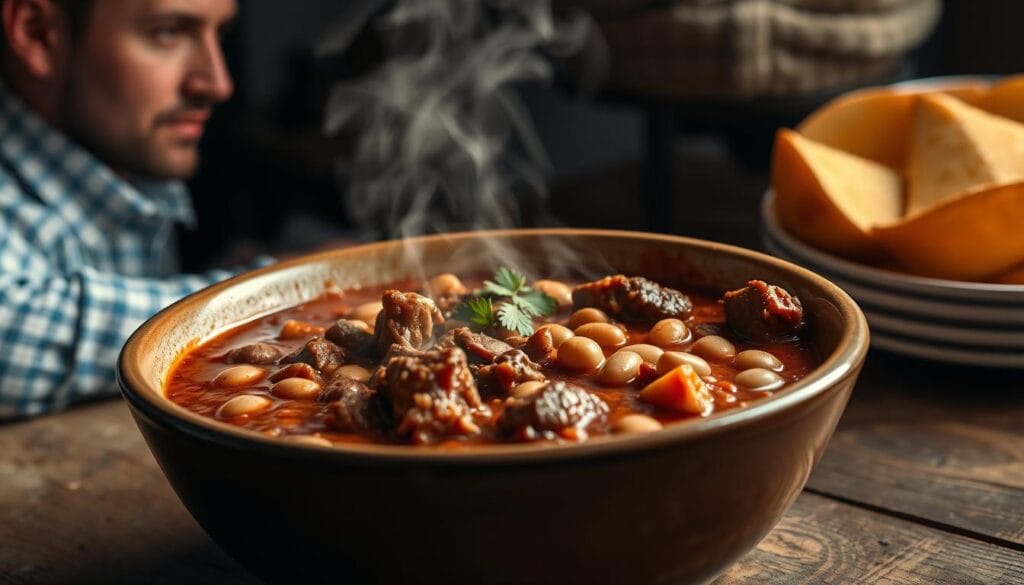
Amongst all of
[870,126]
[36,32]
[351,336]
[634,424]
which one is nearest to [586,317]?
[351,336]

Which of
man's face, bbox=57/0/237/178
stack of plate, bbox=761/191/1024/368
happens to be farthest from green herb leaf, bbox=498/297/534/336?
man's face, bbox=57/0/237/178

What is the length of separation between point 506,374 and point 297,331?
370mm

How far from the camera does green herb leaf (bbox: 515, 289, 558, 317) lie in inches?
55.8

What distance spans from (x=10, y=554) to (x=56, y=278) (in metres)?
1.08

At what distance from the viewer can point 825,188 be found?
1.73m

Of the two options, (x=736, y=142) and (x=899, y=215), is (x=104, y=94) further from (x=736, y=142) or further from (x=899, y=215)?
(x=736, y=142)

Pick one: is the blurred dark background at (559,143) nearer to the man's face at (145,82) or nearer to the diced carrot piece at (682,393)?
the man's face at (145,82)

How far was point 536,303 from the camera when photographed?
4.73ft

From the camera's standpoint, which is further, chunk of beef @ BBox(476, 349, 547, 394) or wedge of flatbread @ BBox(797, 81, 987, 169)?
wedge of flatbread @ BBox(797, 81, 987, 169)

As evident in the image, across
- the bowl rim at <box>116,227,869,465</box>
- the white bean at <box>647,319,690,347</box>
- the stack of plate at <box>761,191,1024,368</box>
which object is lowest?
the stack of plate at <box>761,191,1024,368</box>

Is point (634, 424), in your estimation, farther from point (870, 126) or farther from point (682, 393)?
point (870, 126)

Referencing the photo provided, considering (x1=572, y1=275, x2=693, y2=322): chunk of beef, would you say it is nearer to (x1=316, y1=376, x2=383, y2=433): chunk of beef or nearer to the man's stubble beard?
(x1=316, y1=376, x2=383, y2=433): chunk of beef

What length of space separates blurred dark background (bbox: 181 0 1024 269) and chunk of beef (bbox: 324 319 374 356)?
5.26 ft

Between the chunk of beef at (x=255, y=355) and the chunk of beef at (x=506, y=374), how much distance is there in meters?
0.28
